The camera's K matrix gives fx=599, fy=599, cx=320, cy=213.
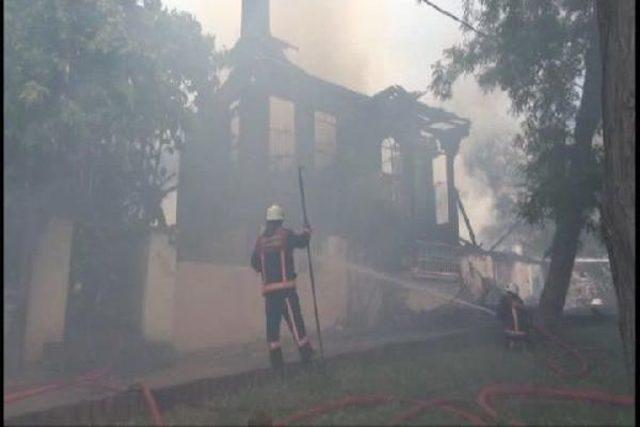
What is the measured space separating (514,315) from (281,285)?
377cm

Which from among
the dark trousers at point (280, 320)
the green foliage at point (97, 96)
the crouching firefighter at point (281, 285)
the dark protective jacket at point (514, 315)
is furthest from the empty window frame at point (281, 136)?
the dark trousers at point (280, 320)

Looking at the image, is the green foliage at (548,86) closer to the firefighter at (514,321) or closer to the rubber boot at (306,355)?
the firefighter at (514,321)

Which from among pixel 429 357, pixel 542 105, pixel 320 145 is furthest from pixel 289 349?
pixel 320 145

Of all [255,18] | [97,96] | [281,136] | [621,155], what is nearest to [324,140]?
[281,136]

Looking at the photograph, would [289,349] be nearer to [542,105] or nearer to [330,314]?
[330,314]

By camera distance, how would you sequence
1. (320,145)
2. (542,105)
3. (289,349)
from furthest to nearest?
(320,145), (542,105), (289,349)

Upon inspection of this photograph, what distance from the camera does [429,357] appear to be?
8562 mm

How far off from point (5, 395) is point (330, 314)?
750 centimetres

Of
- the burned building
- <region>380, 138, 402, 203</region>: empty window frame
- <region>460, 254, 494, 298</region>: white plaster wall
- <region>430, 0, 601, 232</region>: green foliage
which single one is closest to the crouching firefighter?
<region>430, 0, 601, 232</region>: green foliage

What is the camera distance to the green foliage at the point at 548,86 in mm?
10250

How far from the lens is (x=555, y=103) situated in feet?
36.0

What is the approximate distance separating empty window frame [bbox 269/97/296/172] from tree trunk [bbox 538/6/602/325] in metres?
7.20

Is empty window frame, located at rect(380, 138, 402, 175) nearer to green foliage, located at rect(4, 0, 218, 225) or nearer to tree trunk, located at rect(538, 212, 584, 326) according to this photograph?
tree trunk, located at rect(538, 212, 584, 326)

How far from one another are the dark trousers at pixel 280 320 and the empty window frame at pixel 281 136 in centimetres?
833
